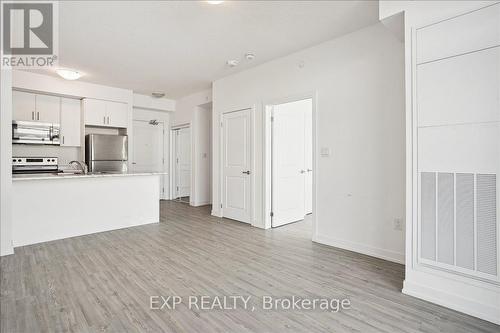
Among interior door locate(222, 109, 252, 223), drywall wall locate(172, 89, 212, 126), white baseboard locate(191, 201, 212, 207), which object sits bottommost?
white baseboard locate(191, 201, 212, 207)

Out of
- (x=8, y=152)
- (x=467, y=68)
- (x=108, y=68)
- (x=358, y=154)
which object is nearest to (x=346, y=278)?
(x=358, y=154)

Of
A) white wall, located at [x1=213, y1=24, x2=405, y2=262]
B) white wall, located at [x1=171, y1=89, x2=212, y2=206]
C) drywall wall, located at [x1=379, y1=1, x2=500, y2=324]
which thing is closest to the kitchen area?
white wall, located at [x1=171, y1=89, x2=212, y2=206]

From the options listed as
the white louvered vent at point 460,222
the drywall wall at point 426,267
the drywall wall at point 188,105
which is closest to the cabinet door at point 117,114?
the drywall wall at point 188,105

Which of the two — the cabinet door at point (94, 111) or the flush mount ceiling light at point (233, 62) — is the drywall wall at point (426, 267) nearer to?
the flush mount ceiling light at point (233, 62)

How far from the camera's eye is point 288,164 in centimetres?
478

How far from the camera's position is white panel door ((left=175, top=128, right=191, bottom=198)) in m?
7.67

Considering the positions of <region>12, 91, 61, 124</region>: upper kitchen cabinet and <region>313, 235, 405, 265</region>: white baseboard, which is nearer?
<region>313, 235, 405, 265</region>: white baseboard

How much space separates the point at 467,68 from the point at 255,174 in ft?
10.3

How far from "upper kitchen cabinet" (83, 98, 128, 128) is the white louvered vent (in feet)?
19.5

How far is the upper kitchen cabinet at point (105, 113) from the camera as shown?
564cm

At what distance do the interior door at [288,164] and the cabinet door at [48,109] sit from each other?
175 inches

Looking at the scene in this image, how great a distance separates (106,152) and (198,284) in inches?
178

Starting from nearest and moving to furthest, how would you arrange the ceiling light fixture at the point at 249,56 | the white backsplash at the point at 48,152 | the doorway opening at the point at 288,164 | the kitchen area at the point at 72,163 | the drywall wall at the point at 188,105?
the kitchen area at the point at 72,163 → the ceiling light fixture at the point at 249,56 → the doorway opening at the point at 288,164 → the white backsplash at the point at 48,152 → the drywall wall at the point at 188,105

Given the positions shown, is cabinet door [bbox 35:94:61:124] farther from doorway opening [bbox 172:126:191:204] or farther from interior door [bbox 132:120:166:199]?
doorway opening [bbox 172:126:191:204]
